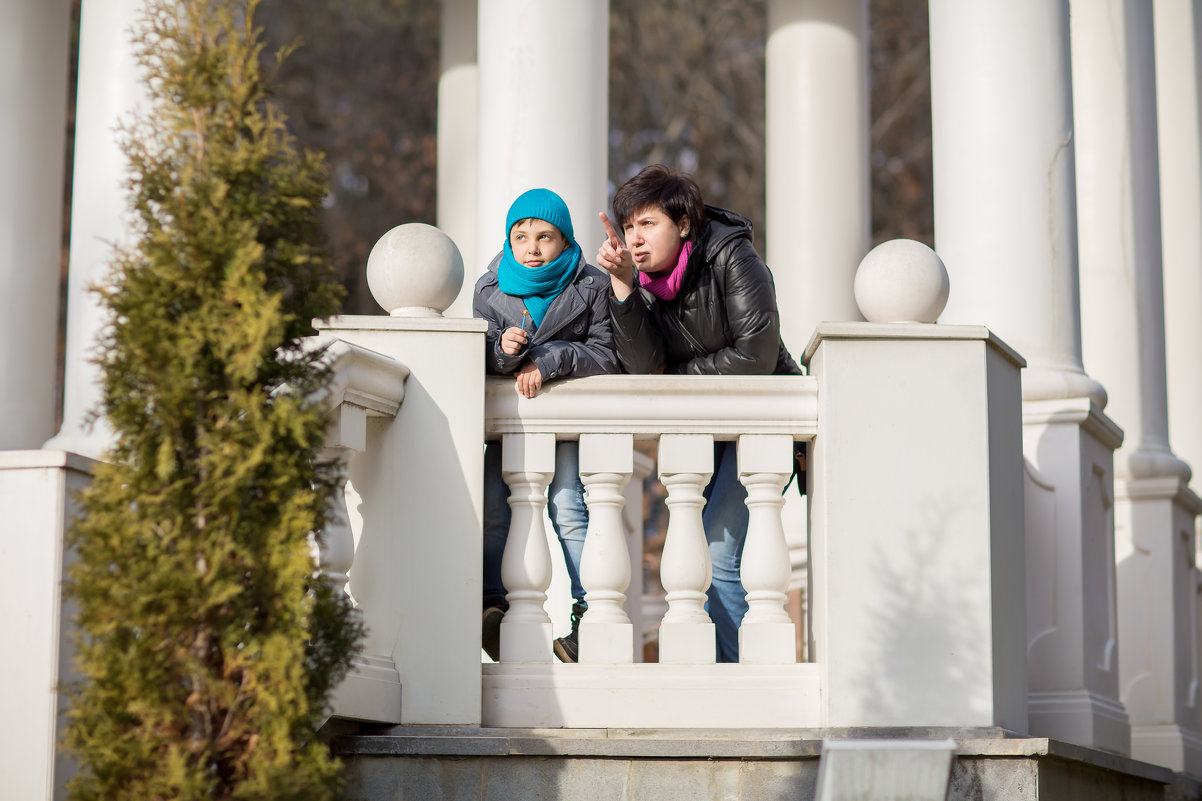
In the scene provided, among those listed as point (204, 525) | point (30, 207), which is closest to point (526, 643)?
point (204, 525)

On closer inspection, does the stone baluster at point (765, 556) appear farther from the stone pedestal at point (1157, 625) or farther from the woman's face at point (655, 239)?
the stone pedestal at point (1157, 625)

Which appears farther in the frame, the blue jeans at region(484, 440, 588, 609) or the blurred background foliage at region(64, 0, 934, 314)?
the blurred background foliage at region(64, 0, 934, 314)

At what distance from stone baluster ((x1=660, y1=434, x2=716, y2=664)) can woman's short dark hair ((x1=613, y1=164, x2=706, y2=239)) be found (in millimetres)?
993

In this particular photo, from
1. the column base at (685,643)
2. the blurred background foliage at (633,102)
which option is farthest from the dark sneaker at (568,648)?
the blurred background foliage at (633,102)

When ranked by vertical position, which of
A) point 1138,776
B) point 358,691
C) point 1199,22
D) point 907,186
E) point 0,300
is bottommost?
point 1138,776

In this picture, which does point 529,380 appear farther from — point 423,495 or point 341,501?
point 341,501

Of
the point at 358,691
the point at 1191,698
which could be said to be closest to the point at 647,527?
the point at 1191,698

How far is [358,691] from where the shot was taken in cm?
600

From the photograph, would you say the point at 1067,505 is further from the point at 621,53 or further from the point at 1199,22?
the point at 621,53

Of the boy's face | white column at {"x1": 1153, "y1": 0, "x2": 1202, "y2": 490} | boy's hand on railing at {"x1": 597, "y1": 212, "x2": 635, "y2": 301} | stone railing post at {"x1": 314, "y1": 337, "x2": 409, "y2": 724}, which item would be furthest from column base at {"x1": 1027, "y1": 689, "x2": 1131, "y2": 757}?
white column at {"x1": 1153, "y1": 0, "x2": 1202, "y2": 490}

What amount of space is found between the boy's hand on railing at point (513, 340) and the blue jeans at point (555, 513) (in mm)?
493

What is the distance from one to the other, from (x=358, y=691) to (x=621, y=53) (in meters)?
23.6

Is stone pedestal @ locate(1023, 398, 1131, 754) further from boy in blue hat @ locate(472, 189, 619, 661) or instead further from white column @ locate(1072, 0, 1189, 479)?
white column @ locate(1072, 0, 1189, 479)

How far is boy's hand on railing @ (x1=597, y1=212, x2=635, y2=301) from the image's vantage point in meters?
6.43
